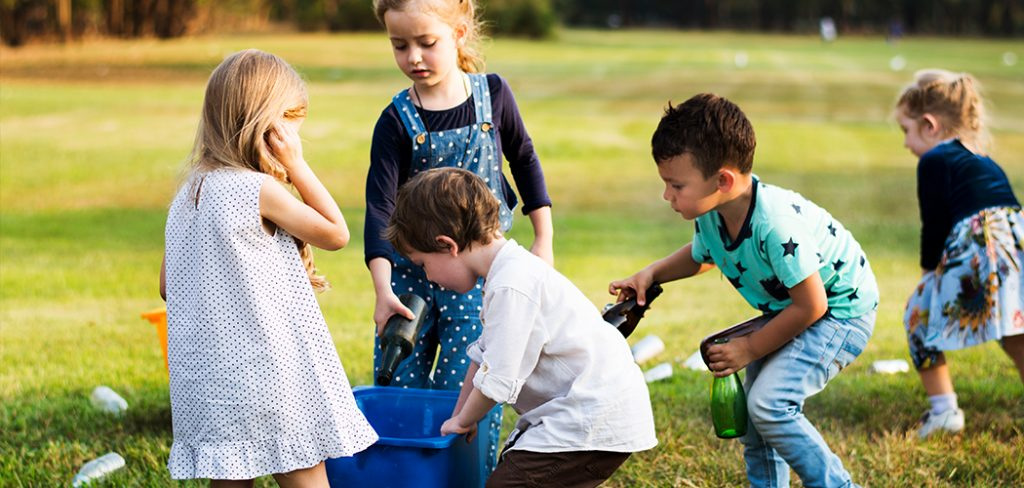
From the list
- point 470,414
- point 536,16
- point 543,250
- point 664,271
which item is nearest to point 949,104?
point 664,271

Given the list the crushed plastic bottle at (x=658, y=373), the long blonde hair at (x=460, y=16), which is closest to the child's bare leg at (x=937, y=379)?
the crushed plastic bottle at (x=658, y=373)

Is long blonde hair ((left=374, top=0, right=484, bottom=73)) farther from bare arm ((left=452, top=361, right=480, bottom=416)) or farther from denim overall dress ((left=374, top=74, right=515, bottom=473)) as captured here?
bare arm ((left=452, top=361, right=480, bottom=416))

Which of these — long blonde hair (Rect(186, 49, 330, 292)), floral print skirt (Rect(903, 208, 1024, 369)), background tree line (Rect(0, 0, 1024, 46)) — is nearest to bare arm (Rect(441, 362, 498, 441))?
long blonde hair (Rect(186, 49, 330, 292))

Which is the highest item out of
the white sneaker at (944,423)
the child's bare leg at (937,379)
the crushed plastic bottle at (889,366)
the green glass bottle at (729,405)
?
the green glass bottle at (729,405)

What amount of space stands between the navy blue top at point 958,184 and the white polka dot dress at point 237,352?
2640 mm

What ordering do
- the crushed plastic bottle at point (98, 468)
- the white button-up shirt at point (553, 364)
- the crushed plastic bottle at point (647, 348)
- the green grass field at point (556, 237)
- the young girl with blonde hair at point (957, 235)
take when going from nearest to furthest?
the white button-up shirt at point (553, 364) < the crushed plastic bottle at point (98, 468) < the green grass field at point (556, 237) < the young girl with blonde hair at point (957, 235) < the crushed plastic bottle at point (647, 348)

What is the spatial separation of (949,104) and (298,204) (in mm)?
2741

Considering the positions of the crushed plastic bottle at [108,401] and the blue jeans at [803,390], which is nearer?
the blue jeans at [803,390]

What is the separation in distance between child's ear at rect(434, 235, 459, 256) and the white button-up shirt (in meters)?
0.10

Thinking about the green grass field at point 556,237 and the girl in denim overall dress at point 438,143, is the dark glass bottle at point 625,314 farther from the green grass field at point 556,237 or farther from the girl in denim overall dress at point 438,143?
the green grass field at point 556,237

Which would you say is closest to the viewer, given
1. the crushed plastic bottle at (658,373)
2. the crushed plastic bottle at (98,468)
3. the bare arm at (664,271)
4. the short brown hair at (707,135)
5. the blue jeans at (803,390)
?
the short brown hair at (707,135)

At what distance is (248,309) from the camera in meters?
2.86

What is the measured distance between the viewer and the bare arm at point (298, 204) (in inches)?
113

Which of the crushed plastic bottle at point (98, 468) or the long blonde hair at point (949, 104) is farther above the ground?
the long blonde hair at point (949, 104)
